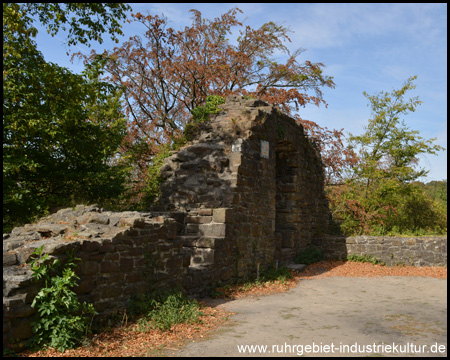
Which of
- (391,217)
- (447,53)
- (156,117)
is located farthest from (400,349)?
(156,117)

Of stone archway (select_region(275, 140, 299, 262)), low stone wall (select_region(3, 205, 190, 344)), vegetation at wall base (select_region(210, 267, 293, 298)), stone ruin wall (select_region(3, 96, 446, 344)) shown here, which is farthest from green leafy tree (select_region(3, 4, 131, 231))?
stone archway (select_region(275, 140, 299, 262))

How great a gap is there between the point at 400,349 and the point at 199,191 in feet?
17.8

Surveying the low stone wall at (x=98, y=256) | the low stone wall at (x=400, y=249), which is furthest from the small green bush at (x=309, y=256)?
the low stone wall at (x=98, y=256)

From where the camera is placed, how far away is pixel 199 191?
8945 mm

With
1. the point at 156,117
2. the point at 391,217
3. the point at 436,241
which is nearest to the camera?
the point at 436,241

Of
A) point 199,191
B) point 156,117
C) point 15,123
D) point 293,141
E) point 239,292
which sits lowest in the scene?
point 239,292

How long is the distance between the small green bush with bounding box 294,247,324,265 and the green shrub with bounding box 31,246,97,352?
824 cm

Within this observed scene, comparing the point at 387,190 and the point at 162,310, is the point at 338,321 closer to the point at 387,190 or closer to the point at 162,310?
the point at 162,310

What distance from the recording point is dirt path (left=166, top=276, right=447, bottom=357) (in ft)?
14.6

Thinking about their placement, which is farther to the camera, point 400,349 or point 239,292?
point 239,292

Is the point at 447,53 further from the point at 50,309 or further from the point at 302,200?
the point at 302,200

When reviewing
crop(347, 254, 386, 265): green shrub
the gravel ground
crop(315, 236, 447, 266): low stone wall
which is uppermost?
crop(315, 236, 447, 266): low stone wall

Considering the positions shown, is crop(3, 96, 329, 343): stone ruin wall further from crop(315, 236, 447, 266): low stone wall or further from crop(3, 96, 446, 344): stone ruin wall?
crop(315, 236, 447, 266): low stone wall

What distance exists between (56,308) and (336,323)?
12.3 feet
